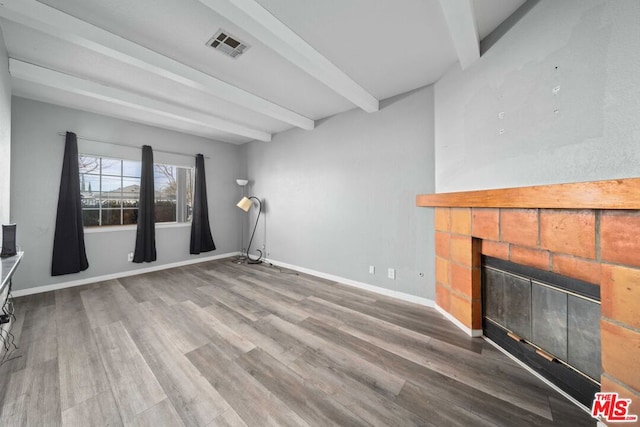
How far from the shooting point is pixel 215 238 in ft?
15.8

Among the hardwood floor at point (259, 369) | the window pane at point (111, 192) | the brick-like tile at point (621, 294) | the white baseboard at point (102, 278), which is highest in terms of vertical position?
the window pane at point (111, 192)

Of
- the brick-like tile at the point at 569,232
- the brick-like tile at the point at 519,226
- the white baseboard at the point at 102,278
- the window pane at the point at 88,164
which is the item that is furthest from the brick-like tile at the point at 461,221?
the window pane at the point at 88,164

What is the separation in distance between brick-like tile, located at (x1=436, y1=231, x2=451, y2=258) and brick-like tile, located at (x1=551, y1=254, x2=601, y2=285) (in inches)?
35.3

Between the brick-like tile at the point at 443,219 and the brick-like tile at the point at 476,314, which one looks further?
the brick-like tile at the point at 443,219

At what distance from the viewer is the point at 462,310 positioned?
2037mm

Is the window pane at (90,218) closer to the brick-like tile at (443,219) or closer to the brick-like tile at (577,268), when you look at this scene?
the brick-like tile at (443,219)

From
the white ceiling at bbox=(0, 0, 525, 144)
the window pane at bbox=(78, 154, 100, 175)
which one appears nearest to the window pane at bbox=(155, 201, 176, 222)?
the window pane at bbox=(78, 154, 100, 175)

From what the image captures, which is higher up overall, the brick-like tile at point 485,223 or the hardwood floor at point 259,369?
the brick-like tile at point 485,223

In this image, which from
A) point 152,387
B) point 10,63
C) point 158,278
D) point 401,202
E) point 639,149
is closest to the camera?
point 639,149

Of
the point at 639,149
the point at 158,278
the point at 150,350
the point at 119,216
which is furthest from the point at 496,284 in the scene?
the point at 119,216

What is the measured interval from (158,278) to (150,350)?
7.12 feet

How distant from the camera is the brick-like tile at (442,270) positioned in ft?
7.39

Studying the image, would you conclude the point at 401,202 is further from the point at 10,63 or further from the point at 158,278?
the point at 10,63

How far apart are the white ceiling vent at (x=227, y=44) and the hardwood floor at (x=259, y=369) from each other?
8.43ft
